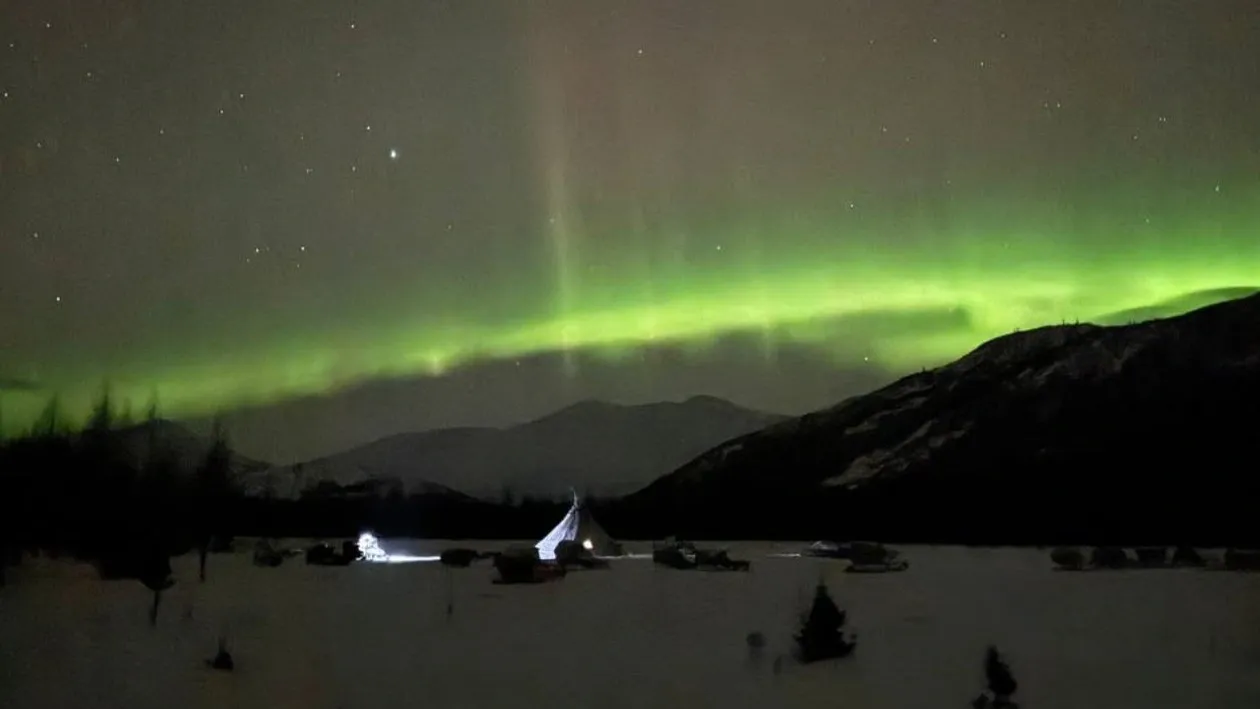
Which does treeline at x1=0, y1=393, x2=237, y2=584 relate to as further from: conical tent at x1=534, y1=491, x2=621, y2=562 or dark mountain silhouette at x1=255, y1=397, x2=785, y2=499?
conical tent at x1=534, y1=491, x2=621, y2=562

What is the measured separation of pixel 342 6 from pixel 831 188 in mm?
763

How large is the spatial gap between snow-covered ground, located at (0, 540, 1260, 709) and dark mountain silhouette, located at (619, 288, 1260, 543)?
58 mm

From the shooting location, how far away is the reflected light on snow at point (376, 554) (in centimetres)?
154

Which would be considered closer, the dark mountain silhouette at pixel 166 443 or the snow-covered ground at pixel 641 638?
the snow-covered ground at pixel 641 638

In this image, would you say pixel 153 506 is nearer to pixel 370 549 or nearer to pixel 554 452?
pixel 370 549

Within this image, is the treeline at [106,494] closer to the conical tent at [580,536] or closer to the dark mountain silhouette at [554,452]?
the dark mountain silhouette at [554,452]

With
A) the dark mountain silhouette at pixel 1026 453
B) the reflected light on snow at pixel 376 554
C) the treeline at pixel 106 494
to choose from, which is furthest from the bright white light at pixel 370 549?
the dark mountain silhouette at pixel 1026 453

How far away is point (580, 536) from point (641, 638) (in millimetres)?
154

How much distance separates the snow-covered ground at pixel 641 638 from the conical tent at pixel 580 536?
0.11 feet

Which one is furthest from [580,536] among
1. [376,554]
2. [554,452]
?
[376,554]

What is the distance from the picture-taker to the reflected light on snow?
1.54m

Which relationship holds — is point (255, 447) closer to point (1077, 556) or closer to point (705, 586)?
point (705, 586)

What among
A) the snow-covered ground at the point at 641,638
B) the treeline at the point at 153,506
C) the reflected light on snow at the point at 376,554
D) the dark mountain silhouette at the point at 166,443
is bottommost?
the snow-covered ground at the point at 641,638

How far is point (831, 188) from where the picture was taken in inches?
63.6
